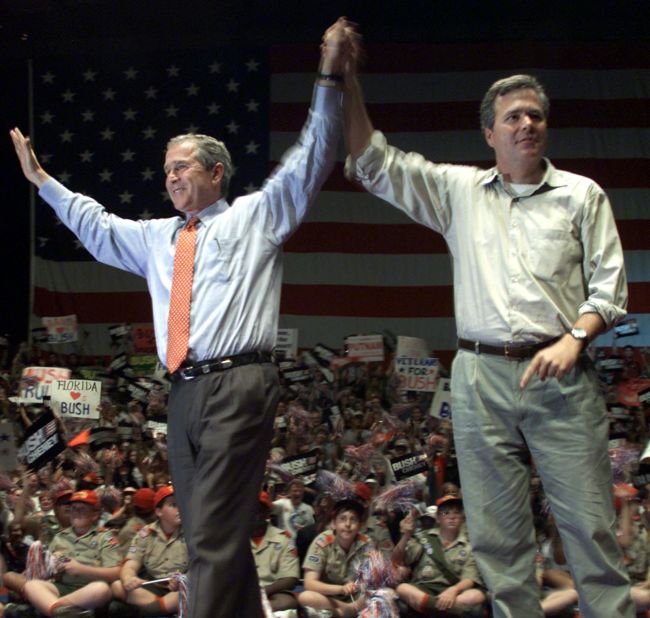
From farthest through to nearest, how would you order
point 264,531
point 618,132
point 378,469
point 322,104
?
point 618,132 → point 378,469 → point 264,531 → point 322,104

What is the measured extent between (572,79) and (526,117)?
458 inches

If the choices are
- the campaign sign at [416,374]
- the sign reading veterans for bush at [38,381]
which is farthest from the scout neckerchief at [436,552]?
the campaign sign at [416,374]

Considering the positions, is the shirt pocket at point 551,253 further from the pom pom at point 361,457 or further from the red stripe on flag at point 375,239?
the red stripe on flag at point 375,239

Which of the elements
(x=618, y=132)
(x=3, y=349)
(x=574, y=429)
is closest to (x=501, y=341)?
(x=574, y=429)

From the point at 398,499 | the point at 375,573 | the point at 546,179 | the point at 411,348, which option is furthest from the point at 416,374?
the point at 546,179

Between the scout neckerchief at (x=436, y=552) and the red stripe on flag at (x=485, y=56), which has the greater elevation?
the red stripe on flag at (x=485, y=56)

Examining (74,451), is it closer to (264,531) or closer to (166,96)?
(264,531)

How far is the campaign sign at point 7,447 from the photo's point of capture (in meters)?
6.62

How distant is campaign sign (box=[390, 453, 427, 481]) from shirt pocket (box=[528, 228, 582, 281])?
3.80 m

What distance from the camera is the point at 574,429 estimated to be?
84.1 inches

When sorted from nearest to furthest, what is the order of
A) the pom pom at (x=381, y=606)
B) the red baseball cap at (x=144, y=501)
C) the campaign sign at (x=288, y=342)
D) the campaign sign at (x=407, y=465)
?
the pom pom at (x=381, y=606) → the campaign sign at (x=407, y=465) → the red baseball cap at (x=144, y=501) → the campaign sign at (x=288, y=342)

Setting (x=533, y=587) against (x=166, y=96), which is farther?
(x=166, y=96)

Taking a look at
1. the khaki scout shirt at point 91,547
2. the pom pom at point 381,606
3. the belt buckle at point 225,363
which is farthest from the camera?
the khaki scout shirt at point 91,547

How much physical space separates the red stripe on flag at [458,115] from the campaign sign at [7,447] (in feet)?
25.7
